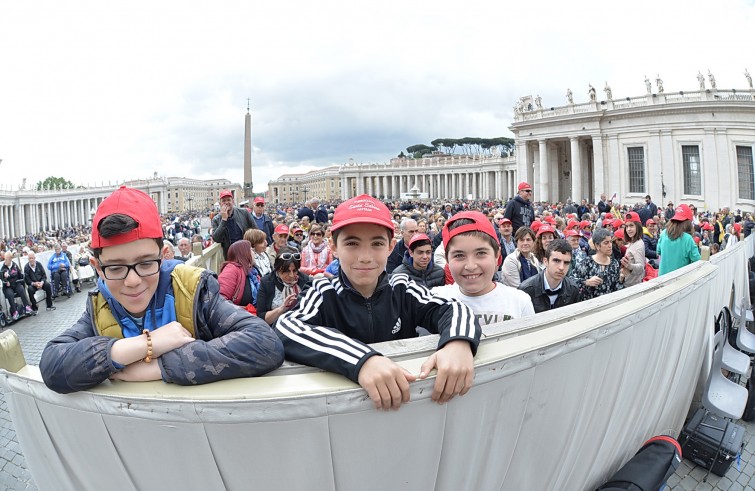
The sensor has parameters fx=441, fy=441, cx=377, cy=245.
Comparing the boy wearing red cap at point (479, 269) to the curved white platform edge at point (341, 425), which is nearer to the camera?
the curved white platform edge at point (341, 425)

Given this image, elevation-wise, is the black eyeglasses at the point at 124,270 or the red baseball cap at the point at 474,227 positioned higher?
the red baseball cap at the point at 474,227

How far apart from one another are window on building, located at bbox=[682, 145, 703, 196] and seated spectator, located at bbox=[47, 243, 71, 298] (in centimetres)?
4156

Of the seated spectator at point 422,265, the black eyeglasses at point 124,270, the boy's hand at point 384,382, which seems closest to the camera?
the boy's hand at point 384,382

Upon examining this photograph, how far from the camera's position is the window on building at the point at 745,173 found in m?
33.3

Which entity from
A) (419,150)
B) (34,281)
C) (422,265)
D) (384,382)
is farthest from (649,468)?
(419,150)

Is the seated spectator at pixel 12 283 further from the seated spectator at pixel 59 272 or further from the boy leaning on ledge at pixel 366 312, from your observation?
the boy leaning on ledge at pixel 366 312

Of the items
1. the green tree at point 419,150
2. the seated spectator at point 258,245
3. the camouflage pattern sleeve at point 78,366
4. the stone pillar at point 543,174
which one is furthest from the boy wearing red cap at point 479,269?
the green tree at point 419,150

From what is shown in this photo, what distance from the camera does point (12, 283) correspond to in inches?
469

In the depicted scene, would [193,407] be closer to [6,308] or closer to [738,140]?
[6,308]

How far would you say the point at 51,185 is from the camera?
131 m

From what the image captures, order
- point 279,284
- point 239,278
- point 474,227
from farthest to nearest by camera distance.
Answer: point 239,278 → point 279,284 → point 474,227

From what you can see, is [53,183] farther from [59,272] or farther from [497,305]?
[497,305]

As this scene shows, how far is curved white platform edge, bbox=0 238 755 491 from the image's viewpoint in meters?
1.35

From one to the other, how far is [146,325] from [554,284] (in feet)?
10.8
